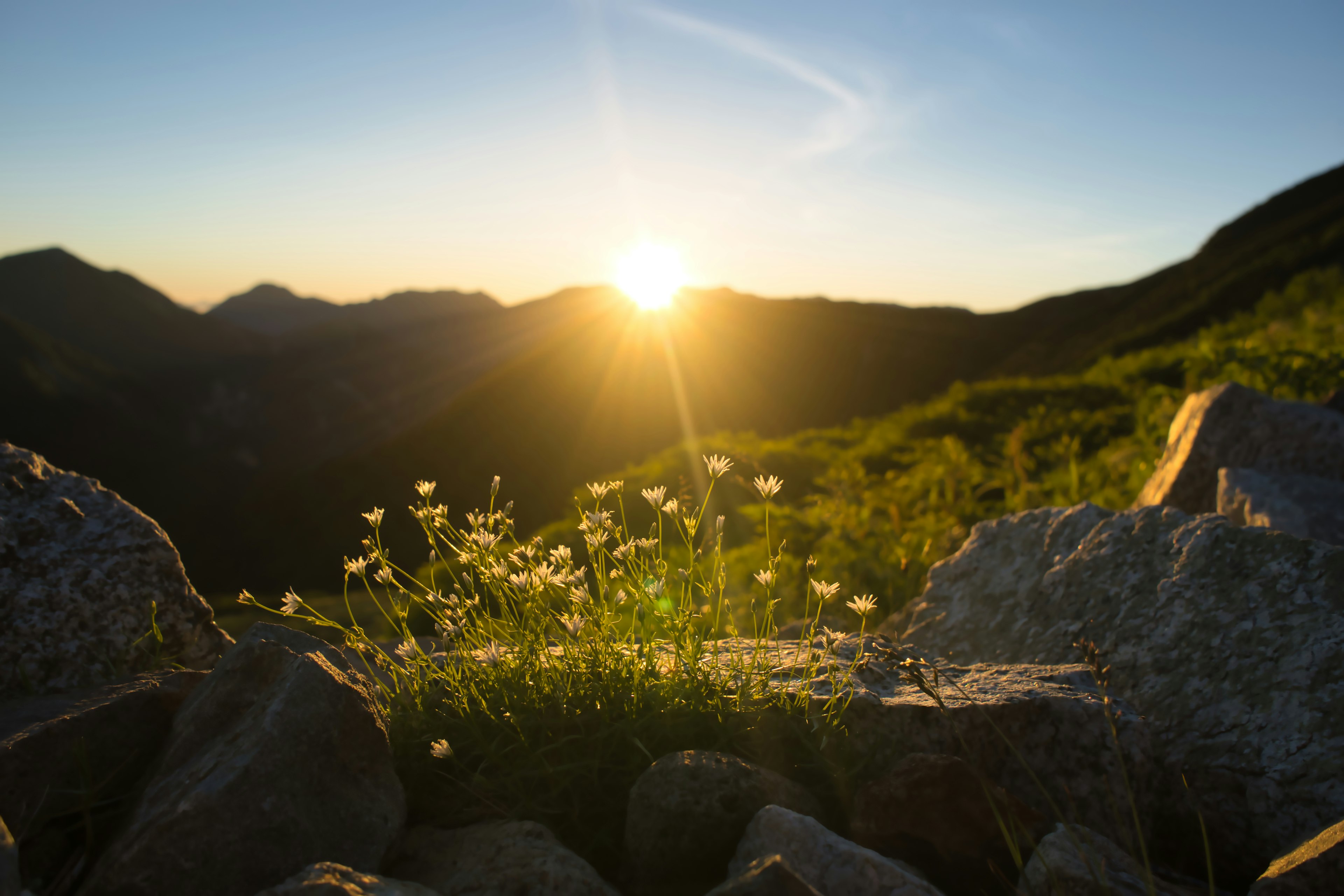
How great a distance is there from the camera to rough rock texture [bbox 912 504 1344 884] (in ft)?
8.22

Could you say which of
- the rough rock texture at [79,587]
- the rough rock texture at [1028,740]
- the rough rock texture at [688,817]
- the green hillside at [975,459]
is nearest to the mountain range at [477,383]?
the green hillside at [975,459]

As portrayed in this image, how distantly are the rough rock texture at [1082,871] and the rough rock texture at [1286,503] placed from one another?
91.2 inches

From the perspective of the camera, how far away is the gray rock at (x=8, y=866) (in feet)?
5.59

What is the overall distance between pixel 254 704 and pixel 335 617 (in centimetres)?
839

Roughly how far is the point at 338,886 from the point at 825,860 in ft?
4.01

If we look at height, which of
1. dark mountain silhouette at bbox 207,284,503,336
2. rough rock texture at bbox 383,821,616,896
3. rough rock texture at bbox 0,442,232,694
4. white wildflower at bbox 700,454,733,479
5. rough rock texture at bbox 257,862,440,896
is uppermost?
dark mountain silhouette at bbox 207,284,503,336

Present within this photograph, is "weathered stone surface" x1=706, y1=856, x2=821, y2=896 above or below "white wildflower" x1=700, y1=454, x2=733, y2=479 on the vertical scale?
below

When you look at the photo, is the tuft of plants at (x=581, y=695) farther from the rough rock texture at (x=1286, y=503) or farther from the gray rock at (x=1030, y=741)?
the rough rock texture at (x=1286, y=503)

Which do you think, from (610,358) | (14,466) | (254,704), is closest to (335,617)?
(14,466)

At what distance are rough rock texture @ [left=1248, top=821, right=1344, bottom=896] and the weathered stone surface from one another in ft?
4.32

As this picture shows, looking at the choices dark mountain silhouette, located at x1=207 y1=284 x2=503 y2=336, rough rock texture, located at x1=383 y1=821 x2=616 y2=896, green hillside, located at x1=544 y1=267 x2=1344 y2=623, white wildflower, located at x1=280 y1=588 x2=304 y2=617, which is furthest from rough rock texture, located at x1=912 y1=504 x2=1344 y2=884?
dark mountain silhouette, located at x1=207 y1=284 x2=503 y2=336

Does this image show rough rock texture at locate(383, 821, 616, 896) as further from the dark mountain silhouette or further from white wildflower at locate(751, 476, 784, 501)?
the dark mountain silhouette

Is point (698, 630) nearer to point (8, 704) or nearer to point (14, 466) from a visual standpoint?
point (8, 704)

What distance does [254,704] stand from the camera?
241 centimetres
